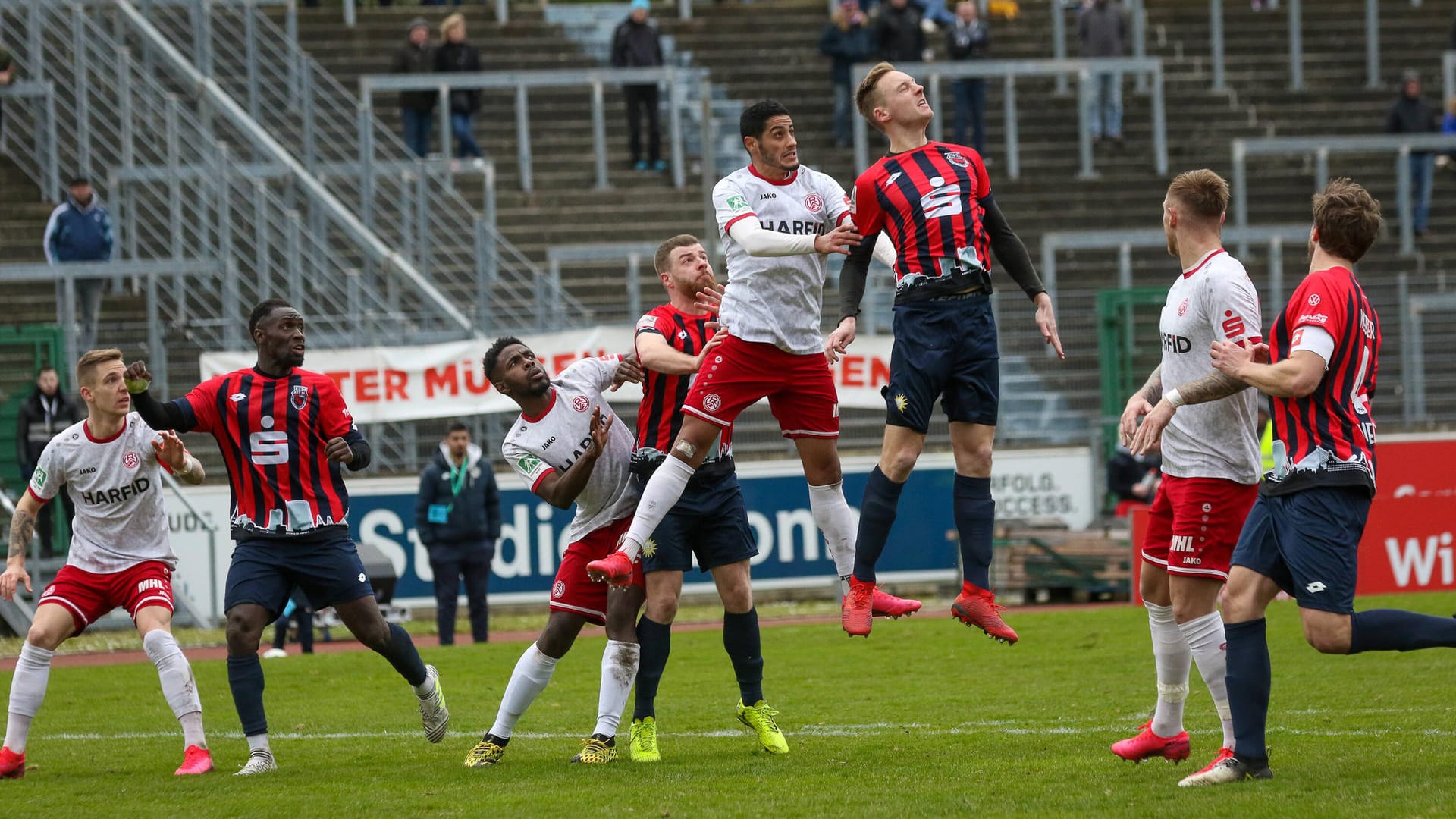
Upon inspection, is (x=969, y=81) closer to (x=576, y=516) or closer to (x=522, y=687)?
(x=576, y=516)

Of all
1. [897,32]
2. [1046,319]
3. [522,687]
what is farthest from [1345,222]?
[897,32]

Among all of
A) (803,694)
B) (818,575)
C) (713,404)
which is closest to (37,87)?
(818,575)

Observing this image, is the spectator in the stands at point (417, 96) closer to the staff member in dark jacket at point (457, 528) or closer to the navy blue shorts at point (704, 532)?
the staff member in dark jacket at point (457, 528)

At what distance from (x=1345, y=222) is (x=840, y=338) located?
2412 mm

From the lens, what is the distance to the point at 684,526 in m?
8.98

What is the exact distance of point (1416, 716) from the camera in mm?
9328

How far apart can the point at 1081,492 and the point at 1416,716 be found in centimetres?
1084

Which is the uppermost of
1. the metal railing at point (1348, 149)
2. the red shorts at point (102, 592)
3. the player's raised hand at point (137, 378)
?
the metal railing at point (1348, 149)

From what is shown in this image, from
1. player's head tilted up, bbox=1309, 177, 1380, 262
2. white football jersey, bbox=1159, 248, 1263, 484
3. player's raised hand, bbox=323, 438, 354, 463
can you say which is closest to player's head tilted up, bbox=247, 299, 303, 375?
player's raised hand, bbox=323, 438, 354, 463

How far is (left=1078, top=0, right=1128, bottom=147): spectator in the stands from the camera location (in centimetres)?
2592

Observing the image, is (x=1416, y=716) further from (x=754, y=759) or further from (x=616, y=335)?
(x=616, y=335)

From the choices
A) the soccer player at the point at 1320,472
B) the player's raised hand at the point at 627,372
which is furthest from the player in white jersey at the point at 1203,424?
the player's raised hand at the point at 627,372

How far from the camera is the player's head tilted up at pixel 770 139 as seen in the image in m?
8.52

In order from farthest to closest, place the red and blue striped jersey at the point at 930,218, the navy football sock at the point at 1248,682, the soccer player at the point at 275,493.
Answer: the soccer player at the point at 275,493
the red and blue striped jersey at the point at 930,218
the navy football sock at the point at 1248,682
